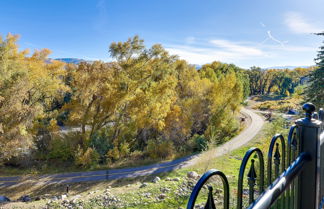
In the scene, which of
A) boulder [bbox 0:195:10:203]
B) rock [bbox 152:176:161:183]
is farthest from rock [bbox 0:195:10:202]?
rock [bbox 152:176:161:183]

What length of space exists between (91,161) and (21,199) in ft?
15.2

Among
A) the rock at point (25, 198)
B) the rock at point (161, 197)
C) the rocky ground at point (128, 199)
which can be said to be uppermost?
the rock at point (161, 197)

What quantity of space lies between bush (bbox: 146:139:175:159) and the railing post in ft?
48.2

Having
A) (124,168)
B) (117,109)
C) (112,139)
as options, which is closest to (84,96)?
(117,109)

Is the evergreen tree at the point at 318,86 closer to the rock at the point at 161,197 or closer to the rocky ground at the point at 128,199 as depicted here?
the rocky ground at the point at 128,199

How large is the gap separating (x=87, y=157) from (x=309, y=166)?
1443 cm

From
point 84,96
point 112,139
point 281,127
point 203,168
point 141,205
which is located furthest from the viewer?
point 112,139

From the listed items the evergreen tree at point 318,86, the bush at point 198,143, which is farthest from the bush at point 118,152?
the evergreen tree at point 318,86

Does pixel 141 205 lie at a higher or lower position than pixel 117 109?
lower

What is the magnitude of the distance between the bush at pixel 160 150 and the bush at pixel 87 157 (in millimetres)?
3916

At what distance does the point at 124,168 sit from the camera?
14445mm

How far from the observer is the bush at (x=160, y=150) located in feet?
52.5

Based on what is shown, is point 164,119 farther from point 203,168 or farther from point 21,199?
point 21,199

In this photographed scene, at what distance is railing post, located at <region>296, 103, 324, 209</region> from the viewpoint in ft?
4.83
